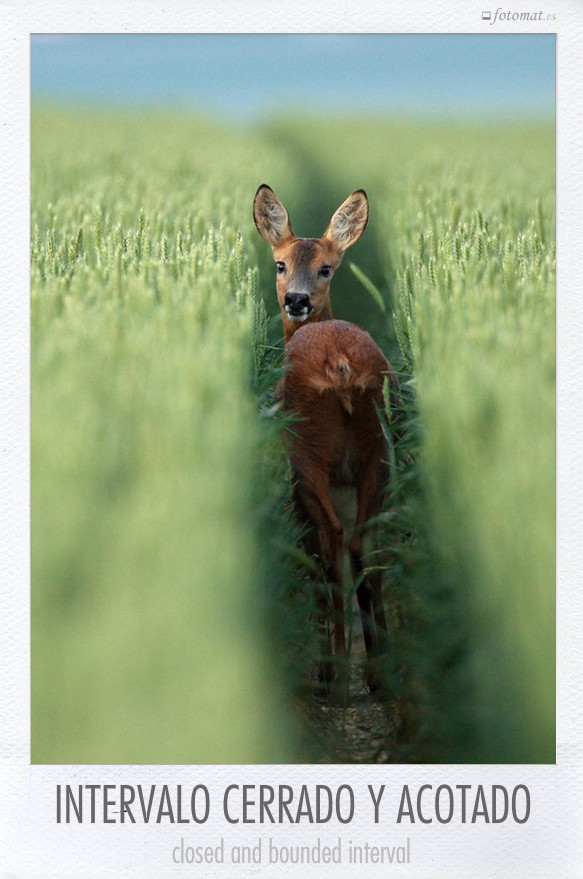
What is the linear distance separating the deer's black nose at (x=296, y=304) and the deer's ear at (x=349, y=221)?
1.31 ft

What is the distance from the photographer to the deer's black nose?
5.59 m

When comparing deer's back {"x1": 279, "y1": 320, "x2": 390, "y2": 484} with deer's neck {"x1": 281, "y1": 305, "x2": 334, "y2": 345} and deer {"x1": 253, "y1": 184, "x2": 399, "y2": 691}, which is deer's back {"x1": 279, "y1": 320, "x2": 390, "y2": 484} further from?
deer's neck {"x1": 281, "y1": 305, "x2": 334, "y2": 345}

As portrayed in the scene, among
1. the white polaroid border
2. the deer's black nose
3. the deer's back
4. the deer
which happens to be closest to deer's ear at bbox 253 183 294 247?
the deer's black nose

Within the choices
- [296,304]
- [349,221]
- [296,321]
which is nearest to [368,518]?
[296,304]

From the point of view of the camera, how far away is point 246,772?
3416 millimetres

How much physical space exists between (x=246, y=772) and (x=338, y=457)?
56.7 inches

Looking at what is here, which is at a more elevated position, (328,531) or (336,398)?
(336,398)

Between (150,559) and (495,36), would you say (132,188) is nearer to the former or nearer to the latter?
(495,36)

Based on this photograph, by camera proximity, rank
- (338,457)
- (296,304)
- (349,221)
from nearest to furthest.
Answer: (338,457)
(296,304)
(349,221)

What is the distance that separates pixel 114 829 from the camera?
360cm

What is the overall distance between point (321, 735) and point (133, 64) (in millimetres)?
2505

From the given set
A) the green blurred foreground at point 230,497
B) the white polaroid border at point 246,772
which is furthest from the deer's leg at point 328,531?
the white polaroid border at point 246,772

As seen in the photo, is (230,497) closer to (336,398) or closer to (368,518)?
(336,398)
